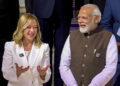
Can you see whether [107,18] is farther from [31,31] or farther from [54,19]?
[31,31]

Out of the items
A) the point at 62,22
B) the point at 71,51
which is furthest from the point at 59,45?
the point at 71,51

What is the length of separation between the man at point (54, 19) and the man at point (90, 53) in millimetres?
547

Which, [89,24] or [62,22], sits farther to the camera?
[62,22]

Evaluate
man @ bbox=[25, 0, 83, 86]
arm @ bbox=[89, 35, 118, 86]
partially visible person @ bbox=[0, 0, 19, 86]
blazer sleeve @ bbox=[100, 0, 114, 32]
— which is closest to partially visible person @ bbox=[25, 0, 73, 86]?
man @ bbox=[25, 0, 83, 86]

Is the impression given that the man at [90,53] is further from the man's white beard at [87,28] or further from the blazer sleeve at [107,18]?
the blazer sleeve at [107,18]

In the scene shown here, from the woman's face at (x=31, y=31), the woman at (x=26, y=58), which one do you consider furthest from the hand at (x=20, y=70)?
the woman's face at (x=31, y=31)

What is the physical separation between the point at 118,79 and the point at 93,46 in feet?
2.14

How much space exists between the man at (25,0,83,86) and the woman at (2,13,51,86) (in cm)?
42

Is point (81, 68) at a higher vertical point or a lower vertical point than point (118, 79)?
higher

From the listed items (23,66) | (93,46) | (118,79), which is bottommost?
(118,79)

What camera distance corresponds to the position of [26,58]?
280cm

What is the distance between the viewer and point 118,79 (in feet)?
10.4

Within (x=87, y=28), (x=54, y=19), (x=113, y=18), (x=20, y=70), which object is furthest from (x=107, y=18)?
(x=20, y=70)

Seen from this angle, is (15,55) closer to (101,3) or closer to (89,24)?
(89,24)
